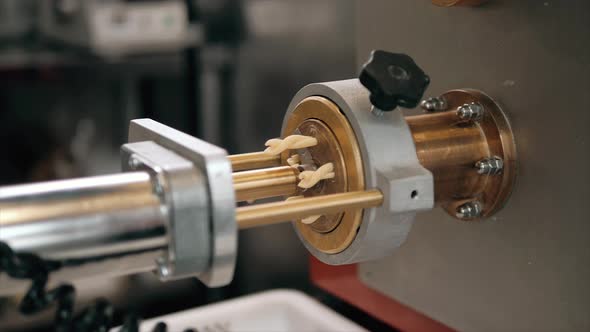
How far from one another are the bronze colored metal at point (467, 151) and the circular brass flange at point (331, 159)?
0.18 ft

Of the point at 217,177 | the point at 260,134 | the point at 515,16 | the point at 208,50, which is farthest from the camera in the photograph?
the point at 208,50

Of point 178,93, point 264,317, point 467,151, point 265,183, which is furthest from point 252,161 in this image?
point 178,93

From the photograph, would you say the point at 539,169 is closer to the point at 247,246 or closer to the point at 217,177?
the point at 217,177

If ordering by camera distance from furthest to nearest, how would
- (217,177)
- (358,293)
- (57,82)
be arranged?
(57,82) < (358,293) < (217,177)

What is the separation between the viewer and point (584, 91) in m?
0.36

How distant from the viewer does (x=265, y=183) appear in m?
0.37

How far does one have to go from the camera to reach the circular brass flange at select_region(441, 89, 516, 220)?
409 mm

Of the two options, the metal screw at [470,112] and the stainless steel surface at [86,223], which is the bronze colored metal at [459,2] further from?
the stainless steel surface at [86,223]

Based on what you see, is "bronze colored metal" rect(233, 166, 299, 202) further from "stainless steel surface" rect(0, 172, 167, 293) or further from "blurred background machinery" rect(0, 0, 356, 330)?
"blurred background machinery" rect(0, 0, 356, 330)

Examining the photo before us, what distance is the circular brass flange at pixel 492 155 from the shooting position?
0.41 metres

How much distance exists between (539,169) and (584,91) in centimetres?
6

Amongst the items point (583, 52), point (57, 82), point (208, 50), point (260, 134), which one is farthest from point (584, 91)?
point (57, 82)

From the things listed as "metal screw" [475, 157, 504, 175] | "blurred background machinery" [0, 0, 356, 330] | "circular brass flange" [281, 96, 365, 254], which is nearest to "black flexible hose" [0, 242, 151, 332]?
"circular brass flange" [281, 96, 365, 254]

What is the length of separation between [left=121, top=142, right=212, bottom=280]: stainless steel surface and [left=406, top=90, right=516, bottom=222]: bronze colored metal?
0.50 ft
